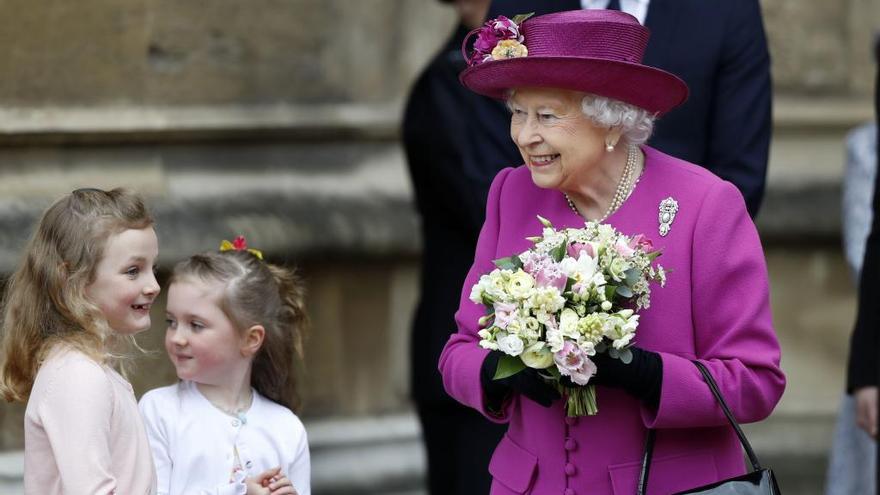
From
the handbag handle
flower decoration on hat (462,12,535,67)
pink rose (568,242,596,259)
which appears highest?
flower decoration on hat (462,12,535,67)

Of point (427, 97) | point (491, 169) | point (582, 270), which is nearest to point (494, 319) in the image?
point (582, 270)

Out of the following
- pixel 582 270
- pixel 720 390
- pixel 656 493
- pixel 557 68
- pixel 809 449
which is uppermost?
pixel 557 68

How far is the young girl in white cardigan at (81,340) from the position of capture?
3.36m

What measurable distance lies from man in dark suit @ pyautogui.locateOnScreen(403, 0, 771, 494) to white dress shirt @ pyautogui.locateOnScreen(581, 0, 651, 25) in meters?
0.01

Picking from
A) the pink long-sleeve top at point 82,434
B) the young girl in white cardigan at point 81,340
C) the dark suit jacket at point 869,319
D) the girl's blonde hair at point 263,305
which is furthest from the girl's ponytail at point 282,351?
the dark suit jacket at point 869,319

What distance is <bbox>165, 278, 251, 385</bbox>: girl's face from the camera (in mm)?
3918

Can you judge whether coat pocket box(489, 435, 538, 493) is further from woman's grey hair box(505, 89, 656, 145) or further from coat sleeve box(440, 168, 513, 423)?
woman's grey hair box(505, 89, 656, 145)

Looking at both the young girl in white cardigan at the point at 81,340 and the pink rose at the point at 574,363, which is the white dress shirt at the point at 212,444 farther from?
the pink rose at the point at 574,363

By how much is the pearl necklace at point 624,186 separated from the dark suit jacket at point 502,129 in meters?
0.74

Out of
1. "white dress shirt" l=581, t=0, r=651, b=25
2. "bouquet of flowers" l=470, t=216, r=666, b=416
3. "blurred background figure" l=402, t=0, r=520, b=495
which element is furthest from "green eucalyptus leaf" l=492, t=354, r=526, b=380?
"blurred background figure" l=402, t=0, r=520, b=495

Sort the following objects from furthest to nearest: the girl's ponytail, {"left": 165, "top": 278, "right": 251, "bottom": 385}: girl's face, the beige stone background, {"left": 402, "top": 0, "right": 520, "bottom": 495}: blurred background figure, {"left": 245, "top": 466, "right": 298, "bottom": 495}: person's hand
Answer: the beige stone background → {"left": 402, "top": 0, "right": 520, "bottom": 495}: blurred background figure → the girl's ponytail → {"left": 165, "top": 278, "right": 251, "bottom": 385}: girl's face → {"left": 245, "top": 466, "right": 298, "bottom": 495}: person's hand

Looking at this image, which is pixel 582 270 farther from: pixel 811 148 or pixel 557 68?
pixel 811 148

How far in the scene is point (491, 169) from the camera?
15.8 ft

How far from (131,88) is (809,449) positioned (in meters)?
3.19
